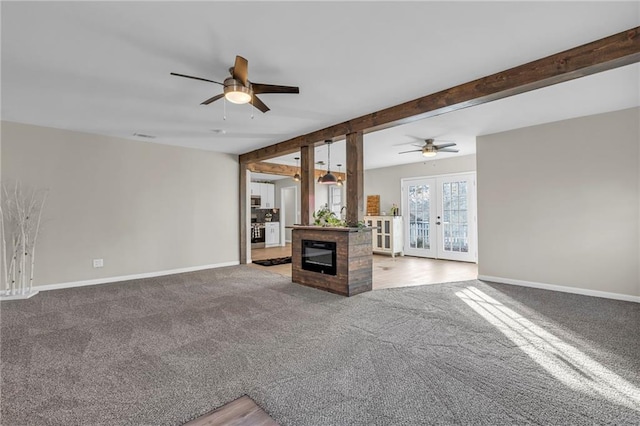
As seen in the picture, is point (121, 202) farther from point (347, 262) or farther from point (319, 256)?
point (347, 262)

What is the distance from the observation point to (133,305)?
3.86 metres

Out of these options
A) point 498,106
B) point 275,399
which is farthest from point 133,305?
point 498,106

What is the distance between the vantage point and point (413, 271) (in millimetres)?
5934

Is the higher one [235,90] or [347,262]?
[235,90]

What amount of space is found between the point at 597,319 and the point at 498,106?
9.23 feet

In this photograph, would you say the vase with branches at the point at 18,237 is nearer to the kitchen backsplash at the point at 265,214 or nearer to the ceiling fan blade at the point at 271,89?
the ceiling fan blade at the point at 271,89

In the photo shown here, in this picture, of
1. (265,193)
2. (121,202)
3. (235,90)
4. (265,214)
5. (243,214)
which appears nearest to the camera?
(235,90)

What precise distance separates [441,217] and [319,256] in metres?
4.19

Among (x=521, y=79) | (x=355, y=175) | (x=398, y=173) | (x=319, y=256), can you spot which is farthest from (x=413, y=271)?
(x=521, y=79)

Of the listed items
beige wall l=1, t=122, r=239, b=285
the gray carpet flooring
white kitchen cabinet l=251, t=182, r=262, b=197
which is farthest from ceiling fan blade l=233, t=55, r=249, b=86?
white kitchen cabinet l=251, t=182, r=262, b=197

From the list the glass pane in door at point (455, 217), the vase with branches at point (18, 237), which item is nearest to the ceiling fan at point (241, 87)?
the vase with branches at point (18, 237)

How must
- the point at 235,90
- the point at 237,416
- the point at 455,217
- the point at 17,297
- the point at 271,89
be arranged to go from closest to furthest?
the point at 237,416 → the point at 235,90 → the point at 271,89 → the point at 17,297 → the point at 455,217

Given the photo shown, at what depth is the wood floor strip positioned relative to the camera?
167 centimetres

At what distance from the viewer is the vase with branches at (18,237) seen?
4.29 metres
